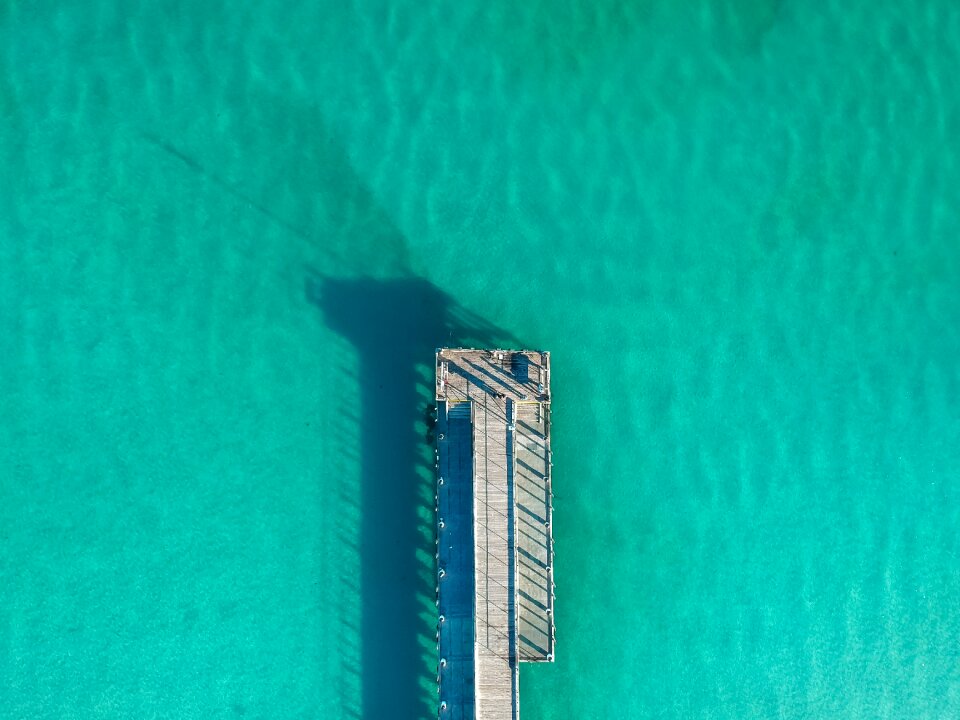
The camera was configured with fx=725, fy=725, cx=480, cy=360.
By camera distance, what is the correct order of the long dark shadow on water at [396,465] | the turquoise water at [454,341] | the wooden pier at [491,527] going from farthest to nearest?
the long dark shadow on water at [396,465]
the turquoise water at [454,341]
the wooden pier at [491,527]

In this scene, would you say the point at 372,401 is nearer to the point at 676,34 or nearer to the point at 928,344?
the point at 676,34

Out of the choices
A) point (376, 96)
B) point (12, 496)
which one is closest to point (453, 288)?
point (376, 96)

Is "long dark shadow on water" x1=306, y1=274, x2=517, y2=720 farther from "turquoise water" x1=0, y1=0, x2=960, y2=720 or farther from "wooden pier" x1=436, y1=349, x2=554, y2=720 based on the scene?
"wooden pier" x1=436, y1=349, x2=554, y2=720

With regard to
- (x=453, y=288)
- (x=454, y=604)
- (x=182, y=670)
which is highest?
(x=453, y=288)

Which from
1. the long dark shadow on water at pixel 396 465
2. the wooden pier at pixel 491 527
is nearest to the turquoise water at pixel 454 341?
the long dark shadow on water at pixel 396 465

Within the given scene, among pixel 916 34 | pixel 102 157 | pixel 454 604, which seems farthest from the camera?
pixel 916 34

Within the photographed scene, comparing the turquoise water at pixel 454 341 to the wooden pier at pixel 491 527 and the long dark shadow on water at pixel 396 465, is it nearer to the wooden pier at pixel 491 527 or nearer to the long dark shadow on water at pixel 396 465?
the long dark shadow on water at pixel 396 465
